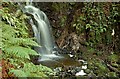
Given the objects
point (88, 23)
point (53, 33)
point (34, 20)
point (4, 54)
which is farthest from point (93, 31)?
point (4, 54)

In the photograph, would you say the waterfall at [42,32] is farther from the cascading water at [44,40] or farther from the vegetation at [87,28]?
the vegetation at [87,28]

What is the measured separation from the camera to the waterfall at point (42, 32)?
639cm

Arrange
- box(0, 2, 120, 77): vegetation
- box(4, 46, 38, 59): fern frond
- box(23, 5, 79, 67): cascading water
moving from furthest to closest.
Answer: box(0, 2, 120, 77): vegetation < box(23, 5, 79, 67): cascading water < box(4, 46, 38, 59): fern frond

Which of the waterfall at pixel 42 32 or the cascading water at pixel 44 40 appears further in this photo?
the waterfall at pixel 42 32

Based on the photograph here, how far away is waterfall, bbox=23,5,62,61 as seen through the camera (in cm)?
639

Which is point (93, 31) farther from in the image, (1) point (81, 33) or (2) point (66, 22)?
(2) point (66, 22)

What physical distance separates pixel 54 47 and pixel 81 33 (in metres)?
1.00

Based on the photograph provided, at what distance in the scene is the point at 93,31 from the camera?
7.15 meters

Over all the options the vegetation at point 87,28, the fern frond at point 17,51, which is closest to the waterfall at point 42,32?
the vegetation at point 87,28

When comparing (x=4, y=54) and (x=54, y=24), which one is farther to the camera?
(x=54, y=24)

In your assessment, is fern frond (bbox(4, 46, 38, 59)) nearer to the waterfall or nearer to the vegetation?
the waterfall

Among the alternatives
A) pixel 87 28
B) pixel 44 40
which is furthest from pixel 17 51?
pixel 87 28

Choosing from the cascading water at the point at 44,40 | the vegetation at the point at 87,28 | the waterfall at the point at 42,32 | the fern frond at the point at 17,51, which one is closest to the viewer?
the fern frond at the point at 17,51

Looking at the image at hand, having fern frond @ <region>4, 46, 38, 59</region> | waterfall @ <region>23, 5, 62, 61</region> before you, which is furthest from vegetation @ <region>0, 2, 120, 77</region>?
fern frond @ <region>4, 46, 38, 59</region>
